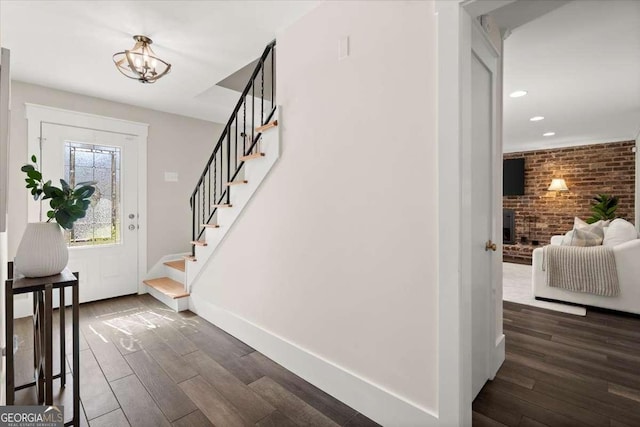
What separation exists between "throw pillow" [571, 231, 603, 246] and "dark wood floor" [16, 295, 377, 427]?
3.56 metres

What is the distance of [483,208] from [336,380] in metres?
1.40

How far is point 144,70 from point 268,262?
1.84 m

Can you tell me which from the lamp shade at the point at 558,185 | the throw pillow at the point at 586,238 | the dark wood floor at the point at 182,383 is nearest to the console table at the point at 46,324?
the dark wood floor at the point at 182,383

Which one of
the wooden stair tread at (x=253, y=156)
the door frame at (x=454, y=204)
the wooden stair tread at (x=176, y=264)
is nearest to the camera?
the door frame at (x=454, y=204)

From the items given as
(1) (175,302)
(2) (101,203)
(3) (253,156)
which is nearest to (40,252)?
(3) (253,156)

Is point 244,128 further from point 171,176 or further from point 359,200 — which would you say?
point 171,176

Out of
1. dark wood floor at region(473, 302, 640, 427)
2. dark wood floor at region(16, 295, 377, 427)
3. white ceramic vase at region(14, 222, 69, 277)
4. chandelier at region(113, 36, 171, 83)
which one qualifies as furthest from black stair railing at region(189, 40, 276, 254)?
dark wood floor at region(473, 302, 640, 427)

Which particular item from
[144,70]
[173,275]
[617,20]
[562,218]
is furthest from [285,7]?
[562,218]

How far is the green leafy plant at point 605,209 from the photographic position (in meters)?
5.78

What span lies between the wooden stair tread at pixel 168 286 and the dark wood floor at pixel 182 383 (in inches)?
20.9

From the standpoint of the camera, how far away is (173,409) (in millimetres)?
1766

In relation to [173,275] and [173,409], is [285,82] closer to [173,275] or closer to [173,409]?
[173,409]

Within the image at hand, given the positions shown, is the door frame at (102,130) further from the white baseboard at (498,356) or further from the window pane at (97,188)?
the white baseboard at (498,356)

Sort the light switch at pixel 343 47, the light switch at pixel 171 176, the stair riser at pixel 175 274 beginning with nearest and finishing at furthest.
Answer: the light switch at pixel 343 47 → the stair riser at pixel 175 274 → the light switch at pixel 171 176
